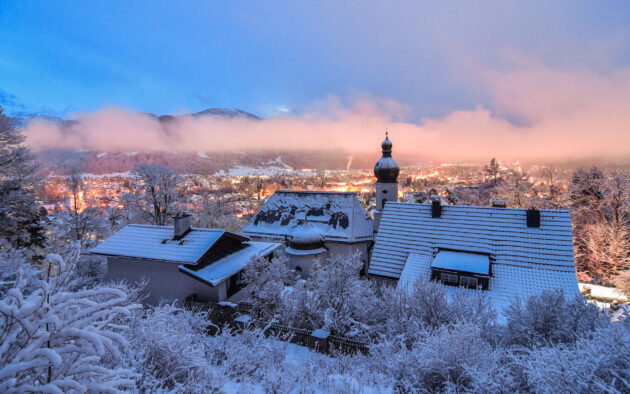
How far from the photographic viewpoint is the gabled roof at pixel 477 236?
47.6 ft

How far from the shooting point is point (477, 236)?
16156 mm

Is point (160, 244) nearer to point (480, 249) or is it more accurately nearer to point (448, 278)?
point (448, 278)

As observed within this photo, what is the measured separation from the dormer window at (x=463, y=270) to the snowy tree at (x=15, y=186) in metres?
19.6

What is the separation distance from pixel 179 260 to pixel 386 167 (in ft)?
61.2

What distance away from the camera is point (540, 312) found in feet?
27.6

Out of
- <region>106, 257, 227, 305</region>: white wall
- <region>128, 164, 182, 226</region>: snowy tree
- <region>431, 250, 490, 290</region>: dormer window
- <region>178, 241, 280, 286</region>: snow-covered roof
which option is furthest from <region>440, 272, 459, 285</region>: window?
<region>128, 164, 182, 226</region>: snowy tree

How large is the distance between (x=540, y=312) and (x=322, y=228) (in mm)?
16185

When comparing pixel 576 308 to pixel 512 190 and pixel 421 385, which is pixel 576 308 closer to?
pixel 421 385

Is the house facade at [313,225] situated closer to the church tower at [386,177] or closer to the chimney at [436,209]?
the church tower at [386,177]

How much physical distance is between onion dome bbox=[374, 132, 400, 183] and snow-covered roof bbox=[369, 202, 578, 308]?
790 cm

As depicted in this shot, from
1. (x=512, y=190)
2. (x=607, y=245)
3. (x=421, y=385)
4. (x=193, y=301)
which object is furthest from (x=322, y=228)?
(x=607, y=245)

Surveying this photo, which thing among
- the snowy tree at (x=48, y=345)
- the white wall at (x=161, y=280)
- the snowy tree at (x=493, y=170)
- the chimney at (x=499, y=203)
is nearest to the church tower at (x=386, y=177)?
the chimney at (x=499, y=203)

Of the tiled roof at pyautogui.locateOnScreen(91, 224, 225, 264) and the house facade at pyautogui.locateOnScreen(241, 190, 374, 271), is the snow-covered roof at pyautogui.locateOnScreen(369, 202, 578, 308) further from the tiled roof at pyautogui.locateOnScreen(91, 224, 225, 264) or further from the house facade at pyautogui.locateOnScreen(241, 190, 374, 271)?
the tiled roof at pyautogui.locateOnScreen(91, 224, 225, 264)

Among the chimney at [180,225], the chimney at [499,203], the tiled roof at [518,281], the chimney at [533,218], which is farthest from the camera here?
the chimney at [499,203]
